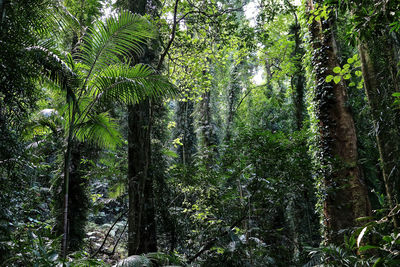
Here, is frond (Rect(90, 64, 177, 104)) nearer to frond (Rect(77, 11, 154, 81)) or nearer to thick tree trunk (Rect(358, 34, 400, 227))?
A: frond (Rect(77, 11, 154, 81))

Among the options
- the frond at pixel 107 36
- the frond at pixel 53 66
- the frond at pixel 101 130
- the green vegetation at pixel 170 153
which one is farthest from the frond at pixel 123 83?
the frond at pixel 101 130

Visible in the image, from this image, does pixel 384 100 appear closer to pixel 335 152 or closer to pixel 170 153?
pixel 335 152

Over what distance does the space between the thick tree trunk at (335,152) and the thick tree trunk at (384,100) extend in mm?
786

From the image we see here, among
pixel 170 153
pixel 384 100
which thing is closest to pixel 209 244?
pixel 170 153

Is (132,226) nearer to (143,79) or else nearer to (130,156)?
(130,156)

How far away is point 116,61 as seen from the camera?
3.98 m

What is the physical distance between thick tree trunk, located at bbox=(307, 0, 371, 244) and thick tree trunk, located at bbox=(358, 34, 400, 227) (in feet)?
2.58

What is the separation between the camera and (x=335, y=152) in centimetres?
428

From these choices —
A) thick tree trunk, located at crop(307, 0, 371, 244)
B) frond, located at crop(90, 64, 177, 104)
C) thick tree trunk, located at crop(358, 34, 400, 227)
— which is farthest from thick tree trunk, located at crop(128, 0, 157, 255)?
thick tree trunk, located at crop(358, 34, 400, 227)

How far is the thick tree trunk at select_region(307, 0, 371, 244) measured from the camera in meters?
3.95

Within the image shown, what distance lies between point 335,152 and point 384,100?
5.22ft

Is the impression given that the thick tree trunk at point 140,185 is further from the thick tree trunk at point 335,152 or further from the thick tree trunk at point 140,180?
the thick tree trunk at point 335,152

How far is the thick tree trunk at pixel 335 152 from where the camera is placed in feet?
13.0

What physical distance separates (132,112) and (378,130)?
4.09 meters
